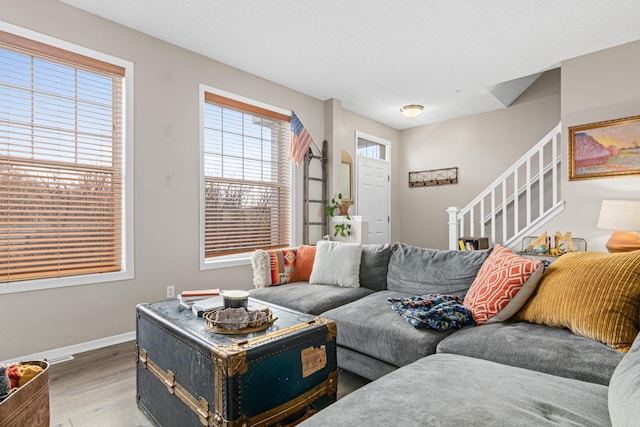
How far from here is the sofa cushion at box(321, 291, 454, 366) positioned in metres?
1.73

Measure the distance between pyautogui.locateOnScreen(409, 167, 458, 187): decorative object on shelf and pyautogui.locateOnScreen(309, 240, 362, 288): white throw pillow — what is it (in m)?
3.64

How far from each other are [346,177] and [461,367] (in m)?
4.26

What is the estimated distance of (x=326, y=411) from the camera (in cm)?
102

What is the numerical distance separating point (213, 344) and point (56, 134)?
8.02ft

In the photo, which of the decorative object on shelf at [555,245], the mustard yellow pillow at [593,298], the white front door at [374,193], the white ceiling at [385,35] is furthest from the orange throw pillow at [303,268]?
the white front door at [374,193]

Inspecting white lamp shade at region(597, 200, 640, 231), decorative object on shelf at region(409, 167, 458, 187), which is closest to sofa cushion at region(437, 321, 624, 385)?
white lamp shade at region(597, 200, 640, 231)

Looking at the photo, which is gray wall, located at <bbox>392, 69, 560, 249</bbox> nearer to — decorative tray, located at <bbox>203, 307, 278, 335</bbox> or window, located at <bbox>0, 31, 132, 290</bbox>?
window, located at <bbox>0, 31, 132, 290</bbox>

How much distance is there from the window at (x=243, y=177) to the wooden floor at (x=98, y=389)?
4.43 feet

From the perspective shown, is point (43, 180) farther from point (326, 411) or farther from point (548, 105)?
point (548, 105)

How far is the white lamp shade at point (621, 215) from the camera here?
2.96m

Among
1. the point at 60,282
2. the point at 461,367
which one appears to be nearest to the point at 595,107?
the point at 461,367

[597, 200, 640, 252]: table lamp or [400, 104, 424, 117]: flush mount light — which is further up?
[400, 104, 424, 117]: flush mount light

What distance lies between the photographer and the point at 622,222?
3008 mm

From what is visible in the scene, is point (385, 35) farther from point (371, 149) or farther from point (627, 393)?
point (627, 393)
